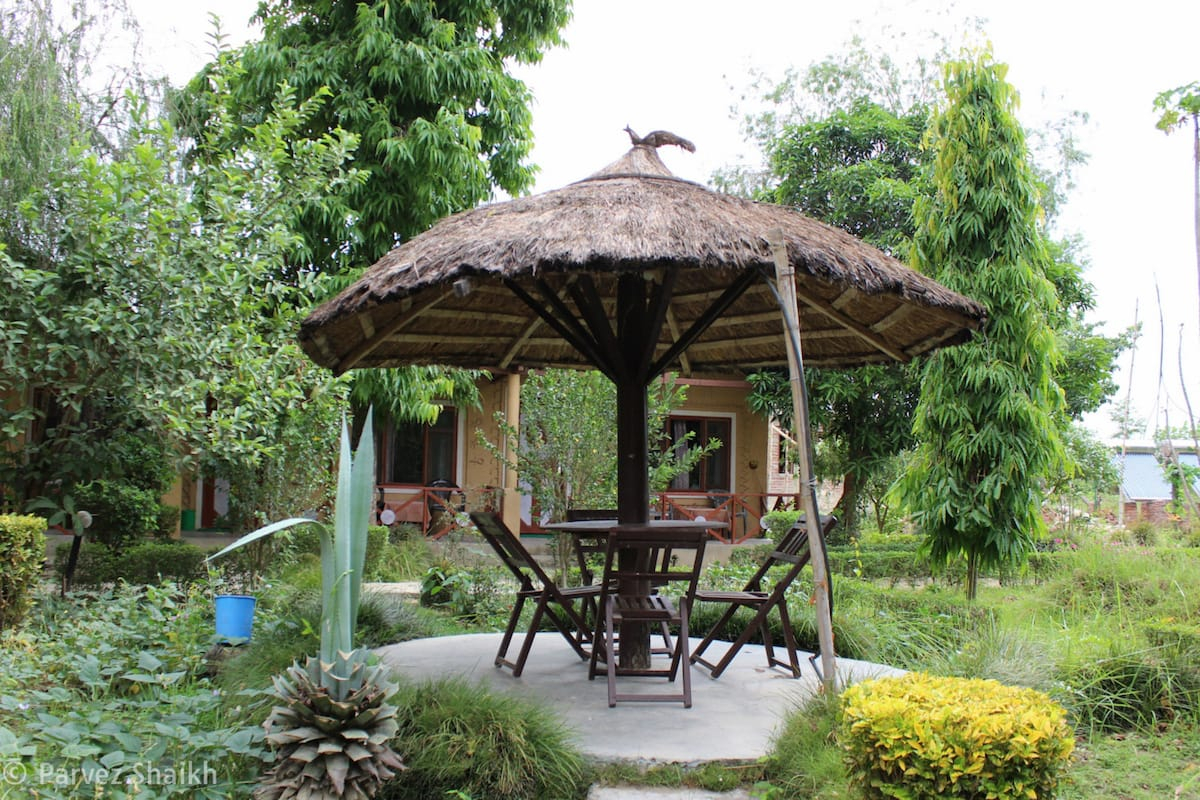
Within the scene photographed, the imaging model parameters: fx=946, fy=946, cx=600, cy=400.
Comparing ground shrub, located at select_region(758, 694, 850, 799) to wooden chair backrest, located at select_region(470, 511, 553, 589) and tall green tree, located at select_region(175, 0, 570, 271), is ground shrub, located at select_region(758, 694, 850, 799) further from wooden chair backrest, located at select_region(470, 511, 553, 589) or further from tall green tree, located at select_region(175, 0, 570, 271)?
tall green tree, located at select_region(175, 0, 570, 271)

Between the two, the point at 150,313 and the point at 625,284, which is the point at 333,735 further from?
the point at 150,313

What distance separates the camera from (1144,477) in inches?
1088

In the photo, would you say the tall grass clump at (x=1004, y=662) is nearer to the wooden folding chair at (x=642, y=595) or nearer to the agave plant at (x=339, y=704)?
the wooden folding chair at (x=642, y=595)

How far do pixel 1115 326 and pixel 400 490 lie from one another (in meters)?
13.4

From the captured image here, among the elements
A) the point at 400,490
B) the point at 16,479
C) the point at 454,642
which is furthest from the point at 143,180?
the point at 400,490

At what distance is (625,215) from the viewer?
4.56 meters

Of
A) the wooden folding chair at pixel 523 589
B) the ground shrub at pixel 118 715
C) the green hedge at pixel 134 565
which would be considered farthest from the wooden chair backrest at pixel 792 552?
the green hedge at pixel 134 565

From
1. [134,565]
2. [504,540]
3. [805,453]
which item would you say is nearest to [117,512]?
[134,565]

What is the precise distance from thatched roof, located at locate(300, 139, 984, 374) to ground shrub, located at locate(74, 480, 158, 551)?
171 inches

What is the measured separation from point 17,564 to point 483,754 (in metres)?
3.80

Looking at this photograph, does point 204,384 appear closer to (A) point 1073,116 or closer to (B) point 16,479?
(B) point 16,479

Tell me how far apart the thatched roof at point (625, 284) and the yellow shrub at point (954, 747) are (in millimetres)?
2064

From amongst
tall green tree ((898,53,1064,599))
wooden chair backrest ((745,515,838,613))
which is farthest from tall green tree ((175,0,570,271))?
wooden chair backrest ((745,515,838,613))

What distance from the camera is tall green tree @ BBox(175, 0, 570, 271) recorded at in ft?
39.3
